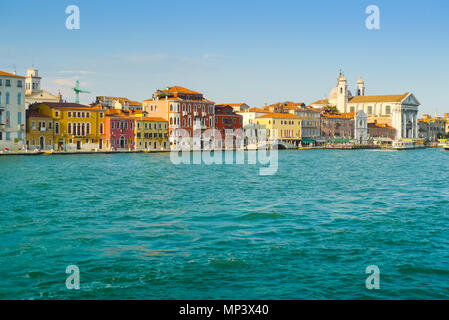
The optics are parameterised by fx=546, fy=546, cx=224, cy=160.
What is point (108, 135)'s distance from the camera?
4797 cm

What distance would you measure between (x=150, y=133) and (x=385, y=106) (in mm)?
52779

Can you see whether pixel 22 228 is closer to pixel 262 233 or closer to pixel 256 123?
pixel 262 233

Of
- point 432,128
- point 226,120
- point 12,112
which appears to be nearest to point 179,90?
point 226,120

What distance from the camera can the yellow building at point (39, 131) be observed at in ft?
141

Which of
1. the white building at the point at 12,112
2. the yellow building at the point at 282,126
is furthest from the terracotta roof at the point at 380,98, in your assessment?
the white building at the point at 12,112

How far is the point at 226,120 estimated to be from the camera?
187ft

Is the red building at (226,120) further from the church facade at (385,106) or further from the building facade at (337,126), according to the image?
the church facade at (385,106)

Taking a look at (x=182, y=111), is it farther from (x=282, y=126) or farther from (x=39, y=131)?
(x=282, y=126)

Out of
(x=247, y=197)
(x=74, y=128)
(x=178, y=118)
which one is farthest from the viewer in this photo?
(x=178, y=118)

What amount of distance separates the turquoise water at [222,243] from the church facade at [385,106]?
242 feet

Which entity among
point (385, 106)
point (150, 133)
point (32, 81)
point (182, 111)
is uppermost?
point (32, 81)

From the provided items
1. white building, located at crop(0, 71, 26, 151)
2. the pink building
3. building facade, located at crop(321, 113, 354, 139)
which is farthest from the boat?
white building, located at crop(0, 71, 26, 151)
